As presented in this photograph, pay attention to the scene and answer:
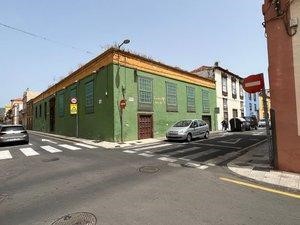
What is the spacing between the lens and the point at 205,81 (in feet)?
106

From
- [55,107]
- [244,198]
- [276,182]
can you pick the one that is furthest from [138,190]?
[55,107]

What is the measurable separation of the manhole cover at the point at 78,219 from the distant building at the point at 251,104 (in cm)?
4424

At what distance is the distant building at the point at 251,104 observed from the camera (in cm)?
4612

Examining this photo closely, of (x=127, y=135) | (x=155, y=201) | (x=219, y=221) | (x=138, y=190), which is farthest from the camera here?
(x=127, y=135)

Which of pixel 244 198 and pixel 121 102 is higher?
pixel 121 102

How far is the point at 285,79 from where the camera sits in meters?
8.20

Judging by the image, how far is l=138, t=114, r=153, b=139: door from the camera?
21.6m

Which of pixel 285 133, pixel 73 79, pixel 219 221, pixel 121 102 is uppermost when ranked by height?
pixel 73 79

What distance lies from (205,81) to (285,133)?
24.8 metres

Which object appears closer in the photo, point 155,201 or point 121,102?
point 155,201

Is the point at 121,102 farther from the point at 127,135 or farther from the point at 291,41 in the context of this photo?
the point at 291,41

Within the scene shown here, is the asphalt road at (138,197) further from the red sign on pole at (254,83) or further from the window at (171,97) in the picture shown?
the window at (171,97)

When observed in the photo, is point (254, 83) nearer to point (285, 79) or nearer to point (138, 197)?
point (285, 79)

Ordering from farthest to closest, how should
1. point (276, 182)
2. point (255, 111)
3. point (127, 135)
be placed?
point (255, 111) < point (127, 135) < point (276, 182)
